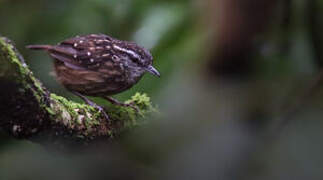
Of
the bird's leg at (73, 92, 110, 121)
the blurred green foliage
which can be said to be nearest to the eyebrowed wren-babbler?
the bird's leg at (73, 92, 110, 121)

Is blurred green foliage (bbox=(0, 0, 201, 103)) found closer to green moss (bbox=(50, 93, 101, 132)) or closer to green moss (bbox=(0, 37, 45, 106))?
green moss (bbox=(50, 93, 101, 132))

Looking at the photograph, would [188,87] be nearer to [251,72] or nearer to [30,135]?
[251,72]

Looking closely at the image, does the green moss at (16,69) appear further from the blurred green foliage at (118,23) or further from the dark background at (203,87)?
the blurred green foliage at (118,23)

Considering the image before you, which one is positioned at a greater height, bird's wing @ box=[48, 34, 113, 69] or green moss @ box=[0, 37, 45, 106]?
bird's wing @ box=[48, 34, 113, 69]

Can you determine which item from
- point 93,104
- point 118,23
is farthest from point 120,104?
point 118,23

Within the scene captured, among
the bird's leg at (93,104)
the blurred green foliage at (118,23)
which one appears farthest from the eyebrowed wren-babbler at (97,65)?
the blurred green foliage at (118,23)

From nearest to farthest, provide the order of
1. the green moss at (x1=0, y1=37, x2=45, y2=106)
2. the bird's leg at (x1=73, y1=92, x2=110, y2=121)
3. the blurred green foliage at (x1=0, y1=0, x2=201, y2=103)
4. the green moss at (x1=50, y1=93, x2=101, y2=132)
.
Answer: the green moss at (x1=0, y1=37, x2=45, y2=106)
the green moss at (x1=50, y1=93, x2=101, y2=132)
the bird's leg at (x1=73, y1=92, x2=110, y2=121)
the blurred green foliage at (x1=0, y1=0, x2=201, y2=103)
